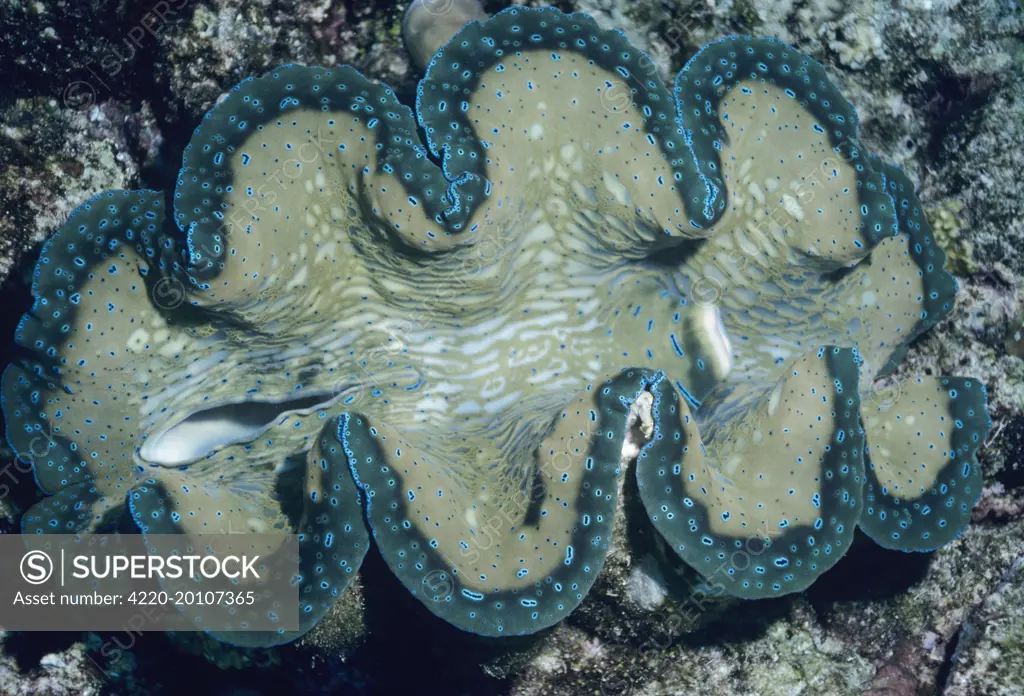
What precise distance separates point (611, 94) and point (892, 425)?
1.62 m

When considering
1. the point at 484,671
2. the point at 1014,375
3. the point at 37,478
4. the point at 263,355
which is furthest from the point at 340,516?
the point at 1014,375

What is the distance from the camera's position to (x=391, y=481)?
2.30 m

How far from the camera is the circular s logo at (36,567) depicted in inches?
111

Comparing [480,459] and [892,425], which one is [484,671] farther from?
[892,425]

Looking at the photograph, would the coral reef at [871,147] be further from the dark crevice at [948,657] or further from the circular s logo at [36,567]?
the circular s logo at [36,567]

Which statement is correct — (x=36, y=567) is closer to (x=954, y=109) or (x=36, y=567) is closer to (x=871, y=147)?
(x=871, y=147)

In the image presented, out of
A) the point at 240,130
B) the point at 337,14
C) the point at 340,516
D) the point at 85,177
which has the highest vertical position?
the point at 337,14

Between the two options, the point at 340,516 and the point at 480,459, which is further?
the point at 480,459

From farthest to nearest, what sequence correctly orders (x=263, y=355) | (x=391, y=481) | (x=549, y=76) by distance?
(x=263, y=355) → (x=549, y=76) → (x=391, y=481)

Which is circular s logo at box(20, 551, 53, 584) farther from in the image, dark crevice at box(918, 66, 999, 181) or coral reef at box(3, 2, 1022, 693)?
dark crevice at box(918, 66, 999, 181)

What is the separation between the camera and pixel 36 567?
9.64 feet

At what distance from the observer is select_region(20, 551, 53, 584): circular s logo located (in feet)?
9.27

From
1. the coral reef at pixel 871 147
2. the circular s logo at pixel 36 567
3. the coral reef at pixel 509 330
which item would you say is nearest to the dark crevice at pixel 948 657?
the coral reef at pixel 871 147

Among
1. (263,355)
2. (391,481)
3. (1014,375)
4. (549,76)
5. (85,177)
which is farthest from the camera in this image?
(1014,375)
